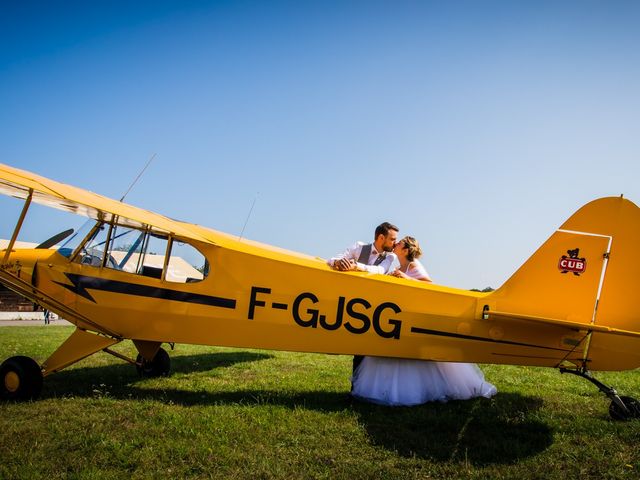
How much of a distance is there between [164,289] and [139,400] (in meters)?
1.40

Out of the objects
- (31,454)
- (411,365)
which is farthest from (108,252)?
(411,365)

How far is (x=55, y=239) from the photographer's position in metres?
7.03

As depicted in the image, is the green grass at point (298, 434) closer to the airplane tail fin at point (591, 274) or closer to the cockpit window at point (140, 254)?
the airplane tail fin at point (591, 274)

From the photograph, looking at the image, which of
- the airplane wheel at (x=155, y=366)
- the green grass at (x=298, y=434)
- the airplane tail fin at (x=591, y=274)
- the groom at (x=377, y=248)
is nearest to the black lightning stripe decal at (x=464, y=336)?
the airplane tail fin at (x=591, y=274)

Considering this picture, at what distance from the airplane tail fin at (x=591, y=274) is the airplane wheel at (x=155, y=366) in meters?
5.21

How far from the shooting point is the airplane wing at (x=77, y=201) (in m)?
5.52

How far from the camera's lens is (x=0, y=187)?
21.5 ft

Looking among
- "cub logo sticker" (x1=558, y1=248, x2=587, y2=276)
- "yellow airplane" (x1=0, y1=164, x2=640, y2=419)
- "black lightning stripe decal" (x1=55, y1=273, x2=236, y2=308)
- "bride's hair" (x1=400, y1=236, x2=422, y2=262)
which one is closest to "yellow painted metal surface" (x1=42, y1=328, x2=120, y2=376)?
"yellow airplane" (x1=0, y1=164, x2=640, y2=419)

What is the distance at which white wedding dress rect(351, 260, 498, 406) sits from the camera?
5523mm

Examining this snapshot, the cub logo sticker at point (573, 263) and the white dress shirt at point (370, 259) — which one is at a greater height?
the cub logo sticker at point (573, 263)

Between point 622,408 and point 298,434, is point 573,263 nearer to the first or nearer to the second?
point 622,408

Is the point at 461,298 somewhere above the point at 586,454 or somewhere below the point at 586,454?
above

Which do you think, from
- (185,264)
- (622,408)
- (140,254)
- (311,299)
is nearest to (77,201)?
(140,254)

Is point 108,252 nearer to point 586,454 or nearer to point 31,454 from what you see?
point 31,454
